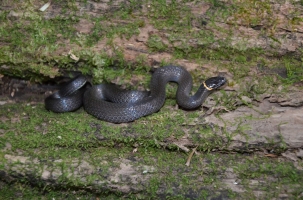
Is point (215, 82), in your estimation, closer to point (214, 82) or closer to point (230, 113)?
point (214, 82)

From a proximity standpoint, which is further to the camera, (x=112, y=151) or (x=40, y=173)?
(x=112, y=151)

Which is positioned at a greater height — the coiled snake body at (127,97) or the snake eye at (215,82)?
the snake eye at (215,82)

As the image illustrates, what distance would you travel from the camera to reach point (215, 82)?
6.08 meters

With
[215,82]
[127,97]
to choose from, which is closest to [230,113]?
[215,82]

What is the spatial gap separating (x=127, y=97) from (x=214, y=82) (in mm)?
1691

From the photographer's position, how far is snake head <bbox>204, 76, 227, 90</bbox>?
19.9ft

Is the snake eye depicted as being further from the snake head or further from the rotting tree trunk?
the rotting tree trunk

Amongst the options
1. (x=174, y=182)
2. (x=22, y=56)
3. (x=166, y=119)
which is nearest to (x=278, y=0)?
(x=166, y=119)

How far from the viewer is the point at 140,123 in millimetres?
5711

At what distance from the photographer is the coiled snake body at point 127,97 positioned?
5.86 metres

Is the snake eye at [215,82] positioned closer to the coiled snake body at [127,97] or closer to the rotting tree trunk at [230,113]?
the coiled snake body at [127,97]

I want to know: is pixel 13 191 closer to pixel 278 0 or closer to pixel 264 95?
pixel 264 95

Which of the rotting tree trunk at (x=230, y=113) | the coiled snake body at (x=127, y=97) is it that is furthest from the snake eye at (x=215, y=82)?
the rotting tree trunk at (x=230, y=113)

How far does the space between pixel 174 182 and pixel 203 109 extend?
5.31 feet
